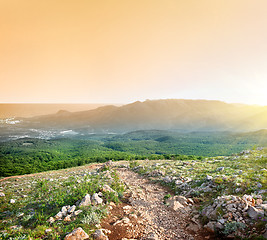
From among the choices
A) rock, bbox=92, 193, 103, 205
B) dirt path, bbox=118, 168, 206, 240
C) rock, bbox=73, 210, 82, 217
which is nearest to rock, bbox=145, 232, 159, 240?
dirt path, bbox=118, 168, 206, 240

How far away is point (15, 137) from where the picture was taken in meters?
154

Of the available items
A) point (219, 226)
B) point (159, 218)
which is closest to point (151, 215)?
point (159, 218)

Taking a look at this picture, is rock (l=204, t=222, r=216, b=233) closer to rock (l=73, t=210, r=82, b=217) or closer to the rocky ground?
the rocky ground

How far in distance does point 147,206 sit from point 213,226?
15.6 ft

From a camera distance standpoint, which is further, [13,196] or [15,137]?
[15,137]

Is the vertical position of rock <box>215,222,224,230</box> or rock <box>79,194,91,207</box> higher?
rock <box>79,194,91,207</box>

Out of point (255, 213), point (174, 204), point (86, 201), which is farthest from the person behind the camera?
point (174, 204)

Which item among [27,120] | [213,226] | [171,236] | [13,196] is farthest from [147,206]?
[27,120]

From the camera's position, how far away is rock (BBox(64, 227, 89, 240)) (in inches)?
292

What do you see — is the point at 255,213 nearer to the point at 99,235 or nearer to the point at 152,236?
the point at 152,236

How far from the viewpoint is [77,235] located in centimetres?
753

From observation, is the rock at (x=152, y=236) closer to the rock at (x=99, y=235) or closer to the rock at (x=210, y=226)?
the rock at (x=99, y=235)

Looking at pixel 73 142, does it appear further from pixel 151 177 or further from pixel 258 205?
pixel 258 205

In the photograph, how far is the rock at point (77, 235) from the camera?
7.41m
